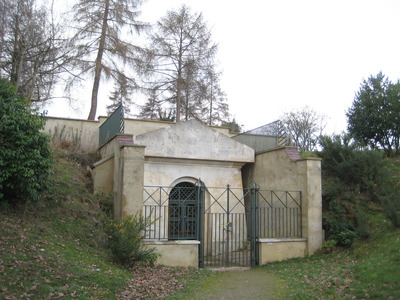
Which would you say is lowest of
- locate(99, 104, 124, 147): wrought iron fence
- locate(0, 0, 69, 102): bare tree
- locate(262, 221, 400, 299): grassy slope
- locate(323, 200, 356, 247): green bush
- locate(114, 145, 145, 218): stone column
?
locate(262, 221, 400, 299): grassy slope

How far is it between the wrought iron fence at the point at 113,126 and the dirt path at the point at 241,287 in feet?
19.9

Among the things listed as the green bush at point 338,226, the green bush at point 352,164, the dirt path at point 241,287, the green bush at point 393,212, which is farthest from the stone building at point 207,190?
the green bush at point 352,164

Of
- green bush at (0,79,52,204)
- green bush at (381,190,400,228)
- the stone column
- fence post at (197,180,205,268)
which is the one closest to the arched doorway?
fence post at (197,180,205,268)

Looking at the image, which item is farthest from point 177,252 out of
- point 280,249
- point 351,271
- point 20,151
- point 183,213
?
point 20,151

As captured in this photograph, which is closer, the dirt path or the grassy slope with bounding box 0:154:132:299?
the grassy slope with bounding box 0:154:132:299

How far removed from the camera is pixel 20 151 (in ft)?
29.5

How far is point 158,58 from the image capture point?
23500 mm

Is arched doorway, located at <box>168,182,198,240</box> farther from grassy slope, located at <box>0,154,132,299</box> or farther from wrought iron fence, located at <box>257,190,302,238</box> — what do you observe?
grassy slope, located at <box>0,154,132,299</box>

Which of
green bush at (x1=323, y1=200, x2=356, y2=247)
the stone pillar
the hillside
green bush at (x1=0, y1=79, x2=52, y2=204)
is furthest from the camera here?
the stone pillar

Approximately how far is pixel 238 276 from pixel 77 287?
491 centimetres

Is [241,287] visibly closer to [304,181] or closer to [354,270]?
[354,270]

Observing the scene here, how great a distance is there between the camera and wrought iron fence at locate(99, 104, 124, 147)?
13.0 metres

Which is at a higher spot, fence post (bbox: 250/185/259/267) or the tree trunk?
the tree trunk

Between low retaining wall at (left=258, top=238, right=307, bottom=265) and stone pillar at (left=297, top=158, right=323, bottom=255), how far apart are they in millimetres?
269
